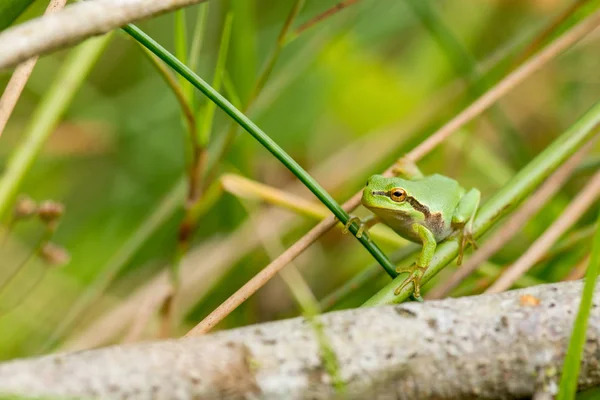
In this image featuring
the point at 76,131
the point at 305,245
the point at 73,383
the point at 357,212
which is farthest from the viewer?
the point at 76,131

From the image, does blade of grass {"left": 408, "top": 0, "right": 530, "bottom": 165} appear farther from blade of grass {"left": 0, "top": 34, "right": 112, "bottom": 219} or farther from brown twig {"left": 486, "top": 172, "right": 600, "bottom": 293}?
blade of grass {"left": 0, "top": 34, "right": 112, "bottom": 219}

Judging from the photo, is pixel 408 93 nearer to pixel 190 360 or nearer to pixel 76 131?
pixel 76 131

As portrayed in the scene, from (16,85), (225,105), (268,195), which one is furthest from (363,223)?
(16,85)

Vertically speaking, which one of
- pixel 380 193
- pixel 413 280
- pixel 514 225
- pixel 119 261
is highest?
pixel 119 261

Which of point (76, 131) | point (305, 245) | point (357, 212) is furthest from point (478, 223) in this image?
point (76, 131)

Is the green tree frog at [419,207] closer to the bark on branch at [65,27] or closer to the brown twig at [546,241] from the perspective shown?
the brown twig at [546,241]

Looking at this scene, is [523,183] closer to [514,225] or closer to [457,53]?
[514,225]

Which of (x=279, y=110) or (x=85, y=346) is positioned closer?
(x=85, y=346)
